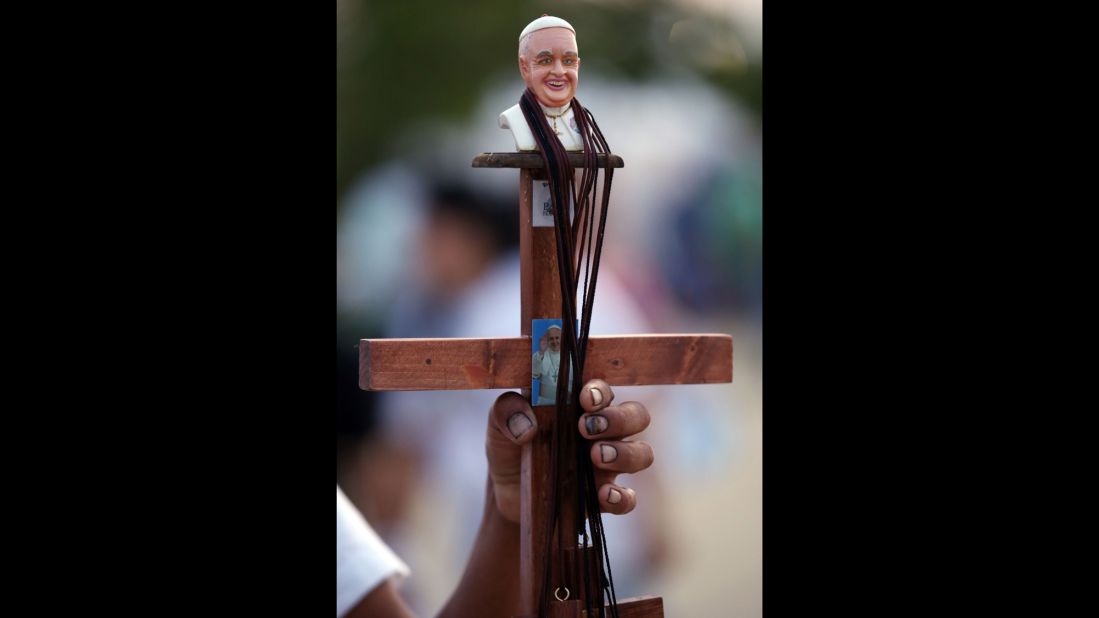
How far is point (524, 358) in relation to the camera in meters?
2.59

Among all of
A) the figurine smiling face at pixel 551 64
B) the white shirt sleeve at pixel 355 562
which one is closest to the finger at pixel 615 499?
the white shirt sleeve at pixel 355 562

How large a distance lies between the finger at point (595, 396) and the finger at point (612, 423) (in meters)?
0.02

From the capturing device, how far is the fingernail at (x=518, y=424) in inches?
101

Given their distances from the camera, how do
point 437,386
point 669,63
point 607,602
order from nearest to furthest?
point 437,386 < point 607,602 < point 669,63

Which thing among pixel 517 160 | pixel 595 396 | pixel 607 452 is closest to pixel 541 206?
pixel 517 160

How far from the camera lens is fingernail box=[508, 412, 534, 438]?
2566mm

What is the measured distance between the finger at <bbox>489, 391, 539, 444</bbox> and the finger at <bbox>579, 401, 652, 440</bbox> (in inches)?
4.5

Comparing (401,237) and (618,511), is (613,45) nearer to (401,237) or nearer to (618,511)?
(401,237)

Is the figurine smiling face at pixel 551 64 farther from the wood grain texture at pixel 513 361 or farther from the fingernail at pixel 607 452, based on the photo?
the fingernail at pixel 607 452

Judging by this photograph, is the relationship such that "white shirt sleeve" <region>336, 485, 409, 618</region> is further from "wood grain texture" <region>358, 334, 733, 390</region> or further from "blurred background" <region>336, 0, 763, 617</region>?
"wood grain texture" <region>358, 334, 733, 390</region>

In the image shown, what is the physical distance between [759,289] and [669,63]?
2.27 feet

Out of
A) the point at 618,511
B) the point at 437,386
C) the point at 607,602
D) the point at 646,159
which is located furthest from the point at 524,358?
the point at 646,159

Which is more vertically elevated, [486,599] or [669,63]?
[669,63]

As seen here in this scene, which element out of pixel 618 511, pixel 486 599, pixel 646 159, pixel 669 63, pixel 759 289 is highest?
pixel 669 63
